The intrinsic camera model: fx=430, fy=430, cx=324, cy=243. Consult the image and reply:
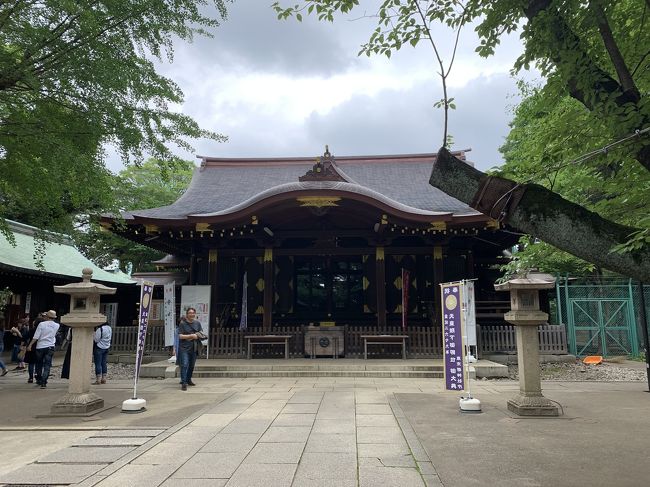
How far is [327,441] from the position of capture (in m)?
5.12

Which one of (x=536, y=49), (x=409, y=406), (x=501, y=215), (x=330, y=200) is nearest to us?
(x=501, y=215)

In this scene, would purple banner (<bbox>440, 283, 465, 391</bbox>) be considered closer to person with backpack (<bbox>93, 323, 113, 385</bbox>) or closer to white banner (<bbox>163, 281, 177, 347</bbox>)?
person with backpack (<bbox>93, 323, 113, 385</bbox>)

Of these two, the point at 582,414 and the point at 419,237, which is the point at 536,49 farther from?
the point at 419,237

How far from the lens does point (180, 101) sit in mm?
9125

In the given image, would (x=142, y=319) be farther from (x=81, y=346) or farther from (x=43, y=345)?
(x=43, y=345)

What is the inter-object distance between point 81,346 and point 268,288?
644 centimetres

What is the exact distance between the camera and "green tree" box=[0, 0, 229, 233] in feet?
23.0

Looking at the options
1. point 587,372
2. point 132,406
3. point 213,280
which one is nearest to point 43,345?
point 132,406

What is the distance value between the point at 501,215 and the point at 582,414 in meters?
5.21

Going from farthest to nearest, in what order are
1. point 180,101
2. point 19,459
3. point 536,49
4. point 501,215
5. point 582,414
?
point 180,101
point 582,414
point 19,459
point 536,49
point 501,215

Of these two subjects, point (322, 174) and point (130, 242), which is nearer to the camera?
point (322, 174)

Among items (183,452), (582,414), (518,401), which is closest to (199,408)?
(183,452)

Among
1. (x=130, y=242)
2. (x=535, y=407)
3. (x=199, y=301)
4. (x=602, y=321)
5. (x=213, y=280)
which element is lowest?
(x=535, y=407)

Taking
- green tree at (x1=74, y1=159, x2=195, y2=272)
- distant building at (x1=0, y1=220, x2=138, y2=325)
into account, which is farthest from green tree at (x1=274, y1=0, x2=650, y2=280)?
green tree at (x1=74, y1=159, x2=195, y2=272)
